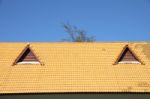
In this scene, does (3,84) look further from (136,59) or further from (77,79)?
(136,59)

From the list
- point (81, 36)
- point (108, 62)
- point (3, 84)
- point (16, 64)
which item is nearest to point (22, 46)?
point (16, 64)

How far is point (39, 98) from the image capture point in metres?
20.3

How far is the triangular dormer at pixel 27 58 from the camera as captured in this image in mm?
23156

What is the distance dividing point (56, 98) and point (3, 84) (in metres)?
3.36

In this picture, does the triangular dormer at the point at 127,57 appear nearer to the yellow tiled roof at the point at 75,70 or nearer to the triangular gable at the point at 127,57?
the triangular gable at the point at 127,57

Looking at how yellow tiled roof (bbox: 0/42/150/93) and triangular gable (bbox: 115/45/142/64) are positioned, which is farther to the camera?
triangular gable (bbox: 115/45/142/64)

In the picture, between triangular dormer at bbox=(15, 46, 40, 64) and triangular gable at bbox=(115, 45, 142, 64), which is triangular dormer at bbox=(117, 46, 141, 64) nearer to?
triangular gable at bbox=(115, 45, 142, 64)

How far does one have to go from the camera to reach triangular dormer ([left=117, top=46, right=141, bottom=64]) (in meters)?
23.2

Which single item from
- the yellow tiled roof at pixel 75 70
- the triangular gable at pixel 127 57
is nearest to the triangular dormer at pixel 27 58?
the yellow tiled roof at pixel 75 70

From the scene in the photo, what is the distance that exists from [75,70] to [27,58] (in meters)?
3.48

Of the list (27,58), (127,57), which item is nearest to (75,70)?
(27,58)

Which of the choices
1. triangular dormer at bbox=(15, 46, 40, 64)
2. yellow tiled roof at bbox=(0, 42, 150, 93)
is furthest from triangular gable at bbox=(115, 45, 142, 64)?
triangular dormer at bbox=(15, 46, 40, 64)

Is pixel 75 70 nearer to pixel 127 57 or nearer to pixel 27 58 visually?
pixel 27 58

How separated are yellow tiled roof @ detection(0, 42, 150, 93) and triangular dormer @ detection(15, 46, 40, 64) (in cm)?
32
